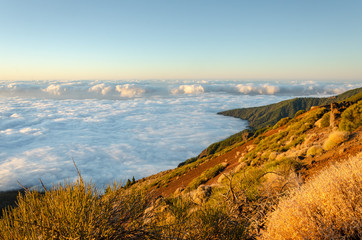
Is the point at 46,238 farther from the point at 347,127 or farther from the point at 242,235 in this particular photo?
the point at 347,127

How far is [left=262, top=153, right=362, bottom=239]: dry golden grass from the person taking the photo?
2.95 m

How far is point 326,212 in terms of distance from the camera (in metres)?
3.17

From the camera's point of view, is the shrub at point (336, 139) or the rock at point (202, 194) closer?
the rock at point (202, 194)

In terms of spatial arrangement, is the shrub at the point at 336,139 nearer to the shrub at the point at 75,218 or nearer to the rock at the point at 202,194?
the rock at the point at 202,194

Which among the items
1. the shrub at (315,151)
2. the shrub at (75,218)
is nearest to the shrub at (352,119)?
the shrub at (315,151)

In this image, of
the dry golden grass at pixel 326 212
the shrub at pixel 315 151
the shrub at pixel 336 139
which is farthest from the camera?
the shrub at pixel 336 139

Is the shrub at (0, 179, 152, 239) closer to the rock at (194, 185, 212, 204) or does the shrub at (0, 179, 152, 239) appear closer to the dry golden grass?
the dry golden grass

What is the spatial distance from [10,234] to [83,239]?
1.20 m

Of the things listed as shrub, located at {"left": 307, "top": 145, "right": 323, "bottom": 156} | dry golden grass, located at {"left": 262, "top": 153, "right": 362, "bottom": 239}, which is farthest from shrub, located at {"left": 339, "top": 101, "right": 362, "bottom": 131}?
dry golden grass, located at {"left": 262, "top": 153, "right": 362, "bottom": 239}

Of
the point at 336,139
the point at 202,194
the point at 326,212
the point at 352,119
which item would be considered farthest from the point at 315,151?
the point at 326,212

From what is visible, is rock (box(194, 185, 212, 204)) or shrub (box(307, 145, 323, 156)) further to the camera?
shrub (box(307, 145, 323, 156))

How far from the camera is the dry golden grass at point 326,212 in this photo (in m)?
2.95

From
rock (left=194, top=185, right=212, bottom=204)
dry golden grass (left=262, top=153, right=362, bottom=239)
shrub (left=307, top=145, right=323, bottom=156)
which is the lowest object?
rock (left=194, top=185, right=212, bottom=204)

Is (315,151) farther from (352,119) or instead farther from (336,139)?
(352,119)
